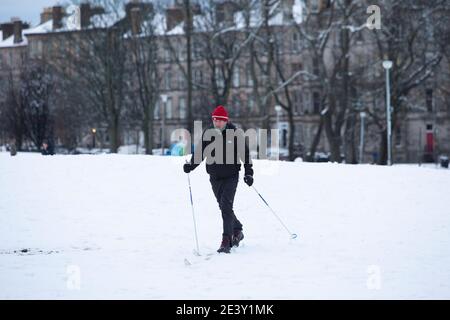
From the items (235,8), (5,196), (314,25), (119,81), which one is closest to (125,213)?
(5,196)

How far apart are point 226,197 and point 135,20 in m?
44.6

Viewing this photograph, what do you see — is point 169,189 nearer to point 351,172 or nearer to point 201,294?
point 351,172

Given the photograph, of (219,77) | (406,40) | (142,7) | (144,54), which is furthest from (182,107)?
(406,40)

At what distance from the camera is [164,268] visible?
9570 millimetres

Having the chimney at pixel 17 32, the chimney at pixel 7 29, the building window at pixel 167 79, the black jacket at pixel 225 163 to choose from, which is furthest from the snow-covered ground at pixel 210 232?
the chimney at pixel 7 29

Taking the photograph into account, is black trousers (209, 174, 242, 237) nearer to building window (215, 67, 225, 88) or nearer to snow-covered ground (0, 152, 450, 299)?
snow-covered ground (0, 152, 450, 299)

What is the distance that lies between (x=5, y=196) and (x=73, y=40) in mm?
40248

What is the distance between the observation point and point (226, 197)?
10.9 meters

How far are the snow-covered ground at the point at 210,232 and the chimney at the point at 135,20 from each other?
1294 inches

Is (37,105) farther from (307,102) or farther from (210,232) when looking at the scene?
(210,232)

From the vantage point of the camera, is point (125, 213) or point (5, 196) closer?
point (125, 213)

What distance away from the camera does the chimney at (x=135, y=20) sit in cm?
5370

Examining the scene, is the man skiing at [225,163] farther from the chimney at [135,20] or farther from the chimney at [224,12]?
the chimney at [135,20]

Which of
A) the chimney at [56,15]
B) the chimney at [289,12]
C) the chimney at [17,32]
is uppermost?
the chimney at [17,32]
